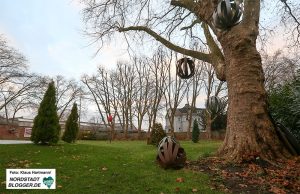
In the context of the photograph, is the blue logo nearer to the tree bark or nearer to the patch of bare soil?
the patch of bare soil

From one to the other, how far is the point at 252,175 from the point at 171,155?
1.90 metres

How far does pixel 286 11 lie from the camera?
12242mm

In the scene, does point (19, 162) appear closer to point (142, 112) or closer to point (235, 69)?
point (235, 69)

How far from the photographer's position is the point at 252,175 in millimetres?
7289

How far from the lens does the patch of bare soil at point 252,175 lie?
6426 millimetres

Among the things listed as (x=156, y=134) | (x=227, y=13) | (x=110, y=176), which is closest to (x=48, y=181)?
(x=110, y=176)

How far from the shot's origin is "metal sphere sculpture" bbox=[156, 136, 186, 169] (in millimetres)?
7898

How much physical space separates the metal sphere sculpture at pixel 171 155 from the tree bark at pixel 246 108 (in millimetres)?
1481

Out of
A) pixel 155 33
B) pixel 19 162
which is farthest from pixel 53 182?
pixel 155 33

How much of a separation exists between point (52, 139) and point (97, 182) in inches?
286

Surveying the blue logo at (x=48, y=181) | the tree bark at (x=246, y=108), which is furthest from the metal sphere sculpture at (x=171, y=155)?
the blue logo at (x=48, y=181)

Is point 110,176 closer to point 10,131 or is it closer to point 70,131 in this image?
point 70,131

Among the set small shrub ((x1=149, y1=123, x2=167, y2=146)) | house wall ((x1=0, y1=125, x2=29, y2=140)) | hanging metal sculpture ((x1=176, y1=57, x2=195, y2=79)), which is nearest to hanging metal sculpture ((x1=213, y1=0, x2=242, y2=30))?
hanging metal sculpture ((x1=176, y1=57, x2=195, y2=79))

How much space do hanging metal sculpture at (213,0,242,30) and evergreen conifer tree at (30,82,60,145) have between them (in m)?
8.98
